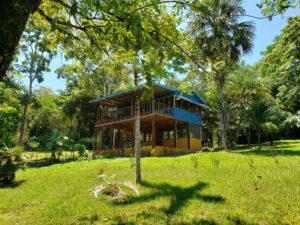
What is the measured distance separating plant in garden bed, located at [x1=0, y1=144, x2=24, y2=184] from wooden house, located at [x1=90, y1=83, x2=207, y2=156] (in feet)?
35.8

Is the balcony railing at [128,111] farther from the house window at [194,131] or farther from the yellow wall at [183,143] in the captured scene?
the house window at [194,131]

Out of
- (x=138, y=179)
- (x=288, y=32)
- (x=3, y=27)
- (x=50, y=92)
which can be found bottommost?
(x=138, y=179)

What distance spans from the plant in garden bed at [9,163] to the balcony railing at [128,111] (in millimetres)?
11895

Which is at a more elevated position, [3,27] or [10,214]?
[3,27]

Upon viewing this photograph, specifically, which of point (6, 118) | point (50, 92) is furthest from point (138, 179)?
point (50, 92)

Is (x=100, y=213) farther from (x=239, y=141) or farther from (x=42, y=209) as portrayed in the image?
(x=239, y=141)

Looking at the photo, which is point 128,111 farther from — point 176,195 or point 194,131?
point 176,195

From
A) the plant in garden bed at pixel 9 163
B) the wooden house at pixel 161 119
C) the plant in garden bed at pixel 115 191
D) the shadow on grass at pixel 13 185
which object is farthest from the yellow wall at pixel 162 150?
the plant in garden bed at pixel 115 191

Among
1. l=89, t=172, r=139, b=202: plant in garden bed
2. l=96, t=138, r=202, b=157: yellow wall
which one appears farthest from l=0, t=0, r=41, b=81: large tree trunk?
l=96, t=138, r=202, b=157: yellow wall

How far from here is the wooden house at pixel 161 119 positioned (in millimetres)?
23188

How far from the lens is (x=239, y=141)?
1522 inches

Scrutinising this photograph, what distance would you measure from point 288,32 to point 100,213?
58.9 feet

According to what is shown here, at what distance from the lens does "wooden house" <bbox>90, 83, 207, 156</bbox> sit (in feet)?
76.1

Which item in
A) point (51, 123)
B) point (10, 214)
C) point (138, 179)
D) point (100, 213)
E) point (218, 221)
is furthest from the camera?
point (51, 123)
